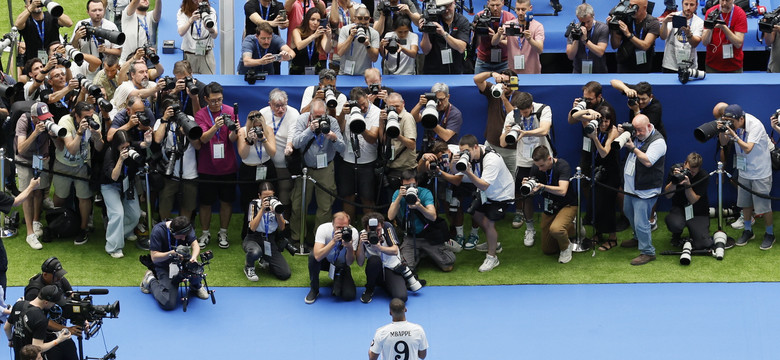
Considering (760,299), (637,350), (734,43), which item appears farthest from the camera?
(734,43)

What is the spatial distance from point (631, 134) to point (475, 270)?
204 cm

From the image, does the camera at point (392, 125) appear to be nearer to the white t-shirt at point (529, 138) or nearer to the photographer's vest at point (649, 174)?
the white t-shirt at point (529, 138)

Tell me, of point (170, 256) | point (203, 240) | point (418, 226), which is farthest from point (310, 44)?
point (170, 256)

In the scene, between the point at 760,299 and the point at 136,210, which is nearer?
the point at 760,299

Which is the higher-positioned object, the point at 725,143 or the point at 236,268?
the point at 725,143

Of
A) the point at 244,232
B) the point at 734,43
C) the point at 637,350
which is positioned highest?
the point at 734,43

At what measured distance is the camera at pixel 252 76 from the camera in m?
13.6

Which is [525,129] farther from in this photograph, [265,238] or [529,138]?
[265,238]

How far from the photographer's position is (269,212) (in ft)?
41.7

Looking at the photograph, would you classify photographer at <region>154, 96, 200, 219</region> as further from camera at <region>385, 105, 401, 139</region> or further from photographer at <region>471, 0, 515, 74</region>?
photographer at <region>471, 0, 515, 74</region>

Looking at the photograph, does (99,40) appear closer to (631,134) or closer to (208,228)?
(208,228)

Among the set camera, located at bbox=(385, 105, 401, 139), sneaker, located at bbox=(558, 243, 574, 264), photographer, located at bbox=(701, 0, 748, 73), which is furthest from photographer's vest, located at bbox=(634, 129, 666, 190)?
camera, located at bbox=(385, 105, 401, 139)

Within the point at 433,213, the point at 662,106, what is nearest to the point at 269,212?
the point at 433,213

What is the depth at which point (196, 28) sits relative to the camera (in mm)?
14344
